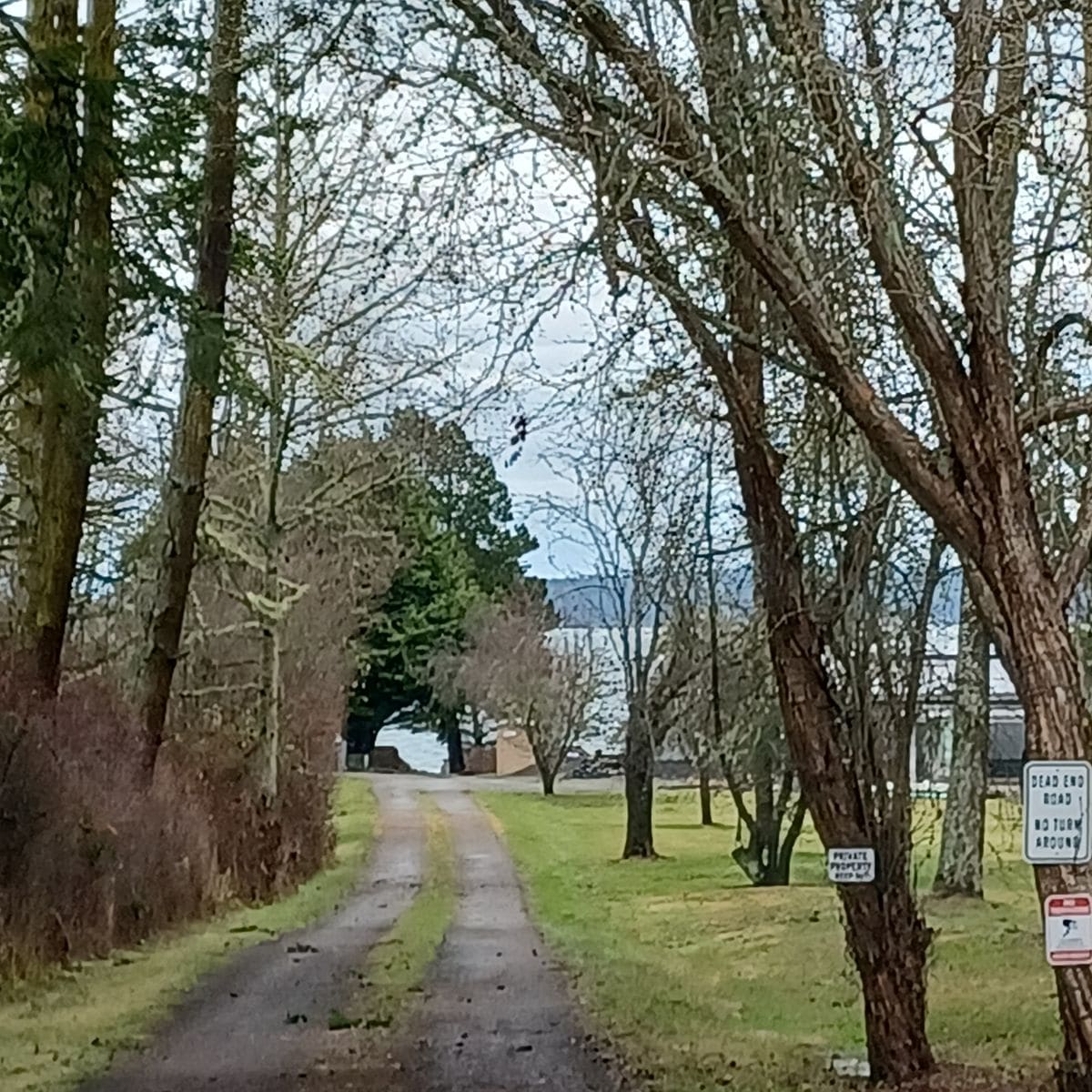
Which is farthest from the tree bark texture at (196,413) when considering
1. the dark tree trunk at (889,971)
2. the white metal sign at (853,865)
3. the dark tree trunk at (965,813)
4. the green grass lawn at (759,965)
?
the dark tree trunk at (965,813)

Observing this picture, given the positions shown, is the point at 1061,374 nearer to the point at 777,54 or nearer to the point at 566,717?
the point at 777,54

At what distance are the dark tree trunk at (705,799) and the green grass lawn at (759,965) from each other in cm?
131

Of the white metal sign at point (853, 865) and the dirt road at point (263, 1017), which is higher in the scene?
the white metal sign at point (853, 865)

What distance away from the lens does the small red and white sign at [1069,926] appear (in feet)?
22.9

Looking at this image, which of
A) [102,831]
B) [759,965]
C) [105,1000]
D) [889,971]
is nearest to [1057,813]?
[889,971]

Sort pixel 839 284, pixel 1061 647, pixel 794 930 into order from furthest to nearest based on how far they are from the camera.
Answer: pixel 794 930, pixel 839 284, pixel 1061 647

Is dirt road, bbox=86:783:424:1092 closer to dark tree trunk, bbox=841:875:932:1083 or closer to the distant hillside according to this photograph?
dark tree trunk, bbox=841:875:932:1083

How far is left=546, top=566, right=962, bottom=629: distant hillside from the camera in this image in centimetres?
1090

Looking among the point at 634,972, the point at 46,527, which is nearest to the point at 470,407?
the point at 46,527

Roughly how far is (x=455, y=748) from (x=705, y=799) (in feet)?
44.7

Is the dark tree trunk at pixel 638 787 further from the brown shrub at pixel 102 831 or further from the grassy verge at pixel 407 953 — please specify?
the brown shrub at pixel 102 831

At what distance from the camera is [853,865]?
908 cm

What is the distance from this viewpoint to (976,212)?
7719 millimetres

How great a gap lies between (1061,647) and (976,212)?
189 centimetres
